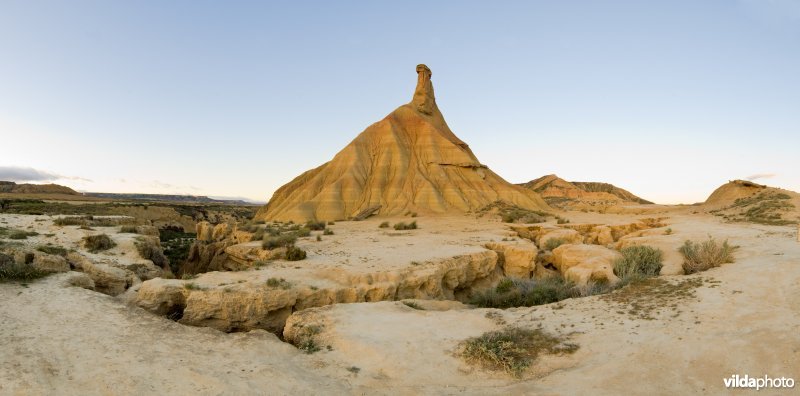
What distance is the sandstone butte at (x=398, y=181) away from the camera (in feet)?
110

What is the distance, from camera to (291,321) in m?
7.82

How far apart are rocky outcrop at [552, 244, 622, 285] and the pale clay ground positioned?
2.81 m

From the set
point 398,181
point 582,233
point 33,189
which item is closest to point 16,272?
point 582,233

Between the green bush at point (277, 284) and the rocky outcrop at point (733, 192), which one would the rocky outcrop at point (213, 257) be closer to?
the green bush at point (277, 284)

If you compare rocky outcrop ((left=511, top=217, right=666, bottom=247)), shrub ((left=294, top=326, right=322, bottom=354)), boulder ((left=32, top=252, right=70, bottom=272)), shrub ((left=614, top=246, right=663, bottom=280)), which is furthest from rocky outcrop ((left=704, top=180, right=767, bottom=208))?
boulder ((left=32, top=252, right=70, bottom=272))

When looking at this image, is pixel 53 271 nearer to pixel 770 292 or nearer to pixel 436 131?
pixel 770 292

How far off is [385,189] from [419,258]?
2292 cm

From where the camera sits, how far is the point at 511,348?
6.10 metres

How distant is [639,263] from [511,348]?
23.5ft

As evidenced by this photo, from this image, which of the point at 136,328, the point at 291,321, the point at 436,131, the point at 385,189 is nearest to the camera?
the point at 136,328

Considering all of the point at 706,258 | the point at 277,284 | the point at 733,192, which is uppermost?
the point at 733,192

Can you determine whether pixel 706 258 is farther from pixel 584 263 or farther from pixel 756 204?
pixel 756 204

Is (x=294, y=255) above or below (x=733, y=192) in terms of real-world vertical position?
below

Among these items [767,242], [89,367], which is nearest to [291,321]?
[89,367]
